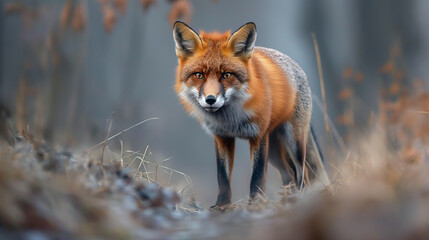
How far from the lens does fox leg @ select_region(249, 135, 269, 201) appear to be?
379cm

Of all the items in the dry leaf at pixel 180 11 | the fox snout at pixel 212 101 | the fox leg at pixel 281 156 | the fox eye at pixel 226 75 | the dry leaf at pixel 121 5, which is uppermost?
the dry leaf at pixel 121 5

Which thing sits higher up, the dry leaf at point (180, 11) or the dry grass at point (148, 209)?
the dry leaf at point (180, 11)

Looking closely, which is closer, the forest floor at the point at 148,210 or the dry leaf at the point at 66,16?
the forest floor at the point at 148,210

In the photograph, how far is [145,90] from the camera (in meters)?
11.3

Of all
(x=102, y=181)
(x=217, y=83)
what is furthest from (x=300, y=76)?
(x=102, y=181)

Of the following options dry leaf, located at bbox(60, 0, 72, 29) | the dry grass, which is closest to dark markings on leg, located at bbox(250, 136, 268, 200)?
the dry grass

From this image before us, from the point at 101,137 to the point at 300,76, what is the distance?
2.24m

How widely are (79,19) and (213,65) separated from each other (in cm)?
248

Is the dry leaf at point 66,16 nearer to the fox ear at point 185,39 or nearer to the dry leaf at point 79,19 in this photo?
the dry leaf at point 79,19

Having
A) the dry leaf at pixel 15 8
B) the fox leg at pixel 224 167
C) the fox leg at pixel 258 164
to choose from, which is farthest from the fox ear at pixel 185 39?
the dry leaf at pixel 15 8

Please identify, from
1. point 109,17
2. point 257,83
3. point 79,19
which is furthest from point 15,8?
point 257,83

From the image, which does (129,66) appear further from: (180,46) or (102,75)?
(180,46)

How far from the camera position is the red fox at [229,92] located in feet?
11.7

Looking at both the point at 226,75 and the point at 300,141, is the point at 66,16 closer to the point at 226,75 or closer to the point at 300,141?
the point at 226,75
